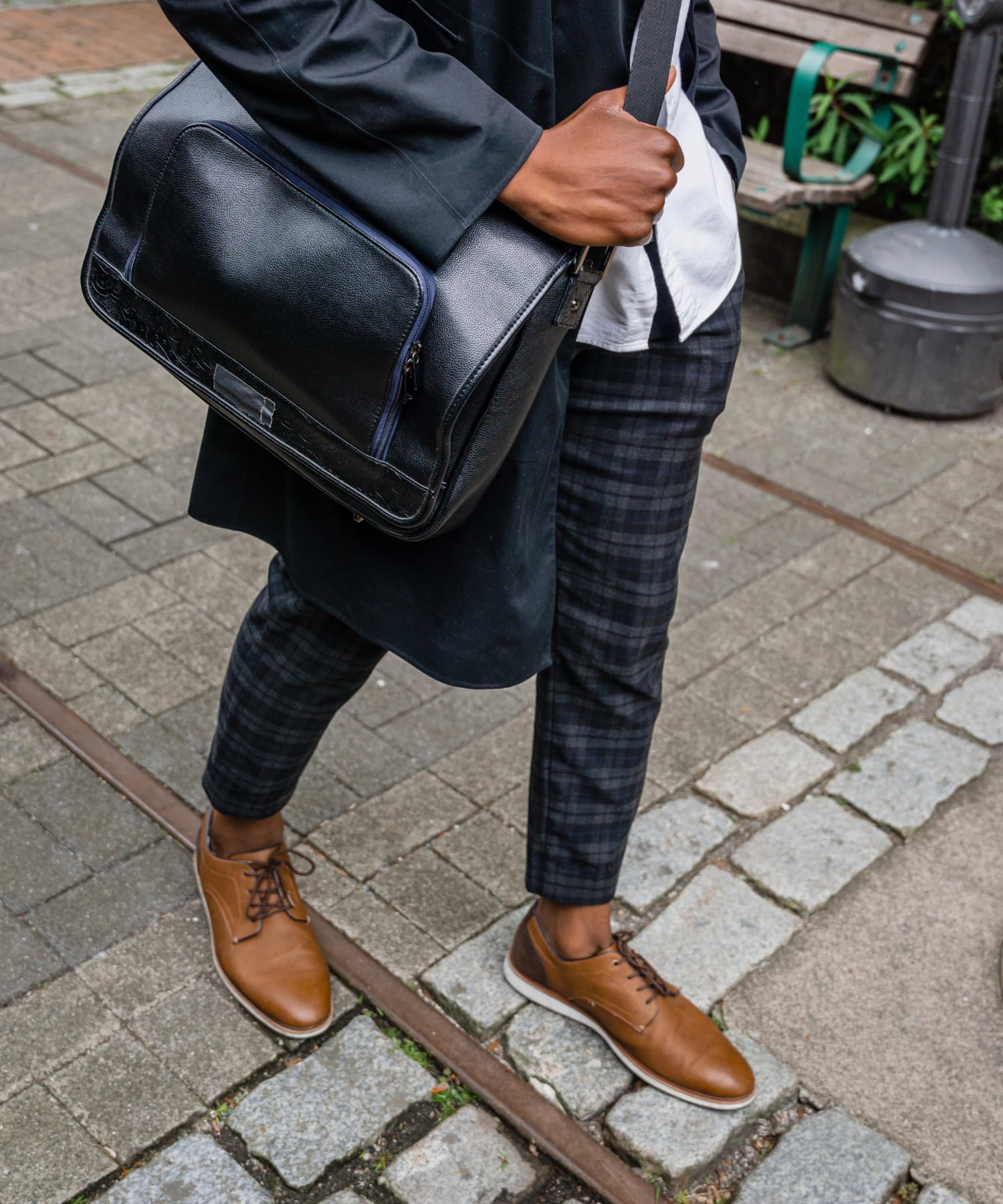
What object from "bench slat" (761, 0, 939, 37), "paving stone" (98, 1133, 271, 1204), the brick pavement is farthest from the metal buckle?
the brick pavement

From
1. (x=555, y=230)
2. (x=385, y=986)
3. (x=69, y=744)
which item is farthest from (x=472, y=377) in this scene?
(x=69, y=744)

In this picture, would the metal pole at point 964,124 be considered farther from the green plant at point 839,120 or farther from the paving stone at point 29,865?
the paving stone at point 29,865

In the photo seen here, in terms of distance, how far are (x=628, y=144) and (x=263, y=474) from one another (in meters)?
0.73

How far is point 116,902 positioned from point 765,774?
1.38 m

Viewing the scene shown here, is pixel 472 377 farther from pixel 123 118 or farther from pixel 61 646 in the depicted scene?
pixel 123 118

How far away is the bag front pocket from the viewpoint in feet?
4.94

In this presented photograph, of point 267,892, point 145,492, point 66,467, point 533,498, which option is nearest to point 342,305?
point 533,498

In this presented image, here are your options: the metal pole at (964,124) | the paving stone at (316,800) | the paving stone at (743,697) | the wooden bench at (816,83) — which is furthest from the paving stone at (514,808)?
the metal pole at (964,124)

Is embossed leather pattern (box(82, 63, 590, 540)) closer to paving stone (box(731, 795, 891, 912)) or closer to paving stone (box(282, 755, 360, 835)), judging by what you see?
paving stone (box(282, 755, 360, 835))

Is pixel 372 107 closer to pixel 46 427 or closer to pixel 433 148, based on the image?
pixel 433 148

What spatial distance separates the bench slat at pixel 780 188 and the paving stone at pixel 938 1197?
339 centimetres

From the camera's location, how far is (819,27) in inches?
203

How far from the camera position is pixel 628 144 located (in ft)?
4.90

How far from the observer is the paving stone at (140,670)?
9.62ft
